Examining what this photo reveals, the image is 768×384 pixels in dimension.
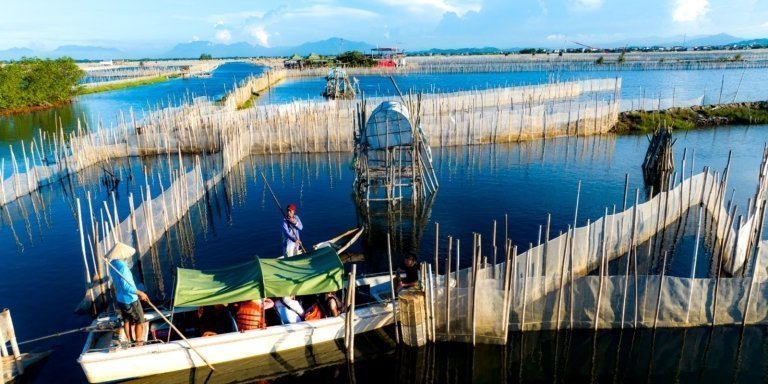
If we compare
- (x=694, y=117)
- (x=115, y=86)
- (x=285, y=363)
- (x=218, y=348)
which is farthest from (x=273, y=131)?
(x=115, y=86)

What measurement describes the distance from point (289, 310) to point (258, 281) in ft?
3.95

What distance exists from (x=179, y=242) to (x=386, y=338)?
33.5 ft

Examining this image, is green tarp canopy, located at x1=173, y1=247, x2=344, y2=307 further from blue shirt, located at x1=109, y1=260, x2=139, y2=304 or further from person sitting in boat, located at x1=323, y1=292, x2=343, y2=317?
blue shirt, located at x1=109, y1=260, x2=139, y2=304

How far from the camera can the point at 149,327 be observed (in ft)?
38.1

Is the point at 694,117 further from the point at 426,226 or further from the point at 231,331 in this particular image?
the point at 231,331

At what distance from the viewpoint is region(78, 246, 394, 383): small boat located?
10.6 m

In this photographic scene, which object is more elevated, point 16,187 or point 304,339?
point 16,187

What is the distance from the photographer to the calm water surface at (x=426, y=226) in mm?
11219

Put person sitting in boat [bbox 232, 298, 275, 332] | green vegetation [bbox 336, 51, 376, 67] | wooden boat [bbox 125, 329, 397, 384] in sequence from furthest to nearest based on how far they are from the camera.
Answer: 1. green vegetation [bbox 336, 51, 376, 67]
2. person sitting in boat [bbox 232, 298, 275, 332]
3. wooden boat [bbox 125, 329, 397, 384]

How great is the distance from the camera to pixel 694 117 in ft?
120

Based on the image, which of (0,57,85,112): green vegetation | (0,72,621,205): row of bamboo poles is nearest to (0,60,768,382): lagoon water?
(0,72,621,205): row of bamboo poles

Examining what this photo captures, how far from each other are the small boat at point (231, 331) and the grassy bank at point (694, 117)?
29932 mm

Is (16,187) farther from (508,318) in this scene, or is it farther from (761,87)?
(761,87)

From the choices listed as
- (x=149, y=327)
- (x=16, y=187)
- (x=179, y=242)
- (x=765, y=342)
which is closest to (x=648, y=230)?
(x=765, y=342)
